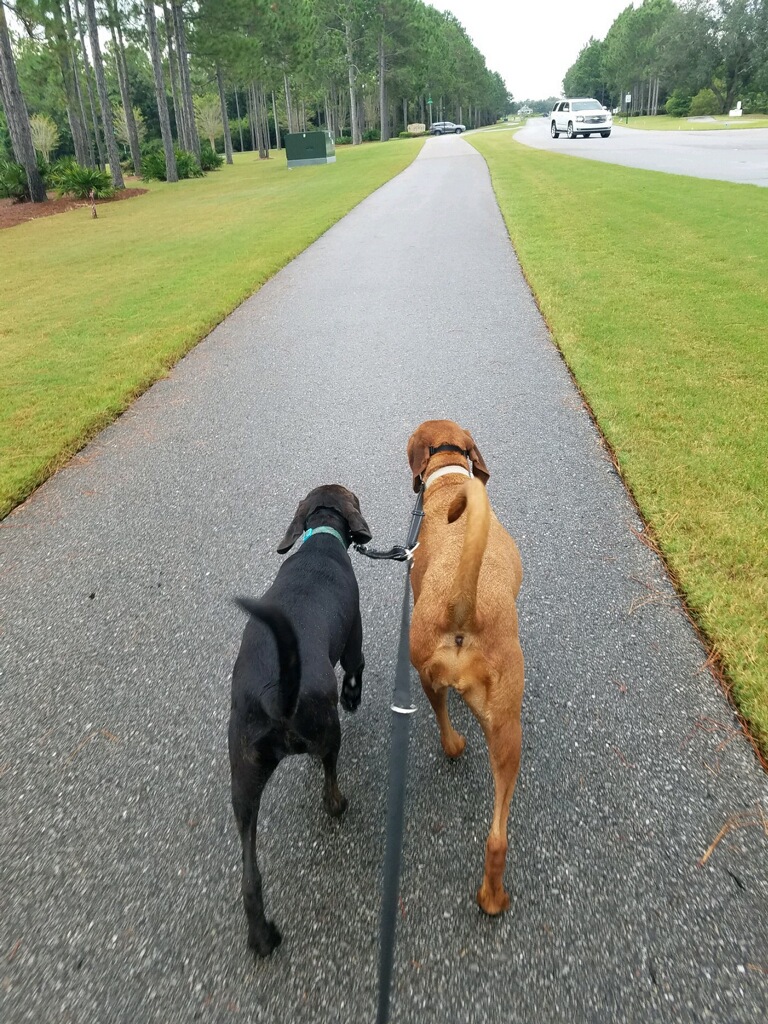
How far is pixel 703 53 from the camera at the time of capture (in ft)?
220

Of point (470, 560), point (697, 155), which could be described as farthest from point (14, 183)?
point (470, 560)

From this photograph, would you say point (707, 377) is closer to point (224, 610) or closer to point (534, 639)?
point (534, 639)

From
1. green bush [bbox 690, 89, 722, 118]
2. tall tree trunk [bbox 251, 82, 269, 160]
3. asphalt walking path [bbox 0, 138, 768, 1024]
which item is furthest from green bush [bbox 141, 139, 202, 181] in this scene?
green bush [bbox 690, 89, 722, 118]

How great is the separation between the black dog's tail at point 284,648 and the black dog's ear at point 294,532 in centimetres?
99

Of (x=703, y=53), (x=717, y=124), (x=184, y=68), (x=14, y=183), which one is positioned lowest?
(x=14, y=183)

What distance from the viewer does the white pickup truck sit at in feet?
126

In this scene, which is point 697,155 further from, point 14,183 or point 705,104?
point 705,104

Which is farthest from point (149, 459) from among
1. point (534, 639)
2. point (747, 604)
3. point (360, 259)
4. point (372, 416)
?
point (360, 259)

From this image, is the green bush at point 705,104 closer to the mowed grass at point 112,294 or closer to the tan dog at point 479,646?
the mowed grass at point 112,294

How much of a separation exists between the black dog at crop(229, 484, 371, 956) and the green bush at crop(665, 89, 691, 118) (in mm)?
88348

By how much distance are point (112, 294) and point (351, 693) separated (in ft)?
34.0

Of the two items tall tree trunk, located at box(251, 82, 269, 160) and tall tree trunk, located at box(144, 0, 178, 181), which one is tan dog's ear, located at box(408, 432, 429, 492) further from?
tall tree trunk, located at box(251, 82, 269, 160)

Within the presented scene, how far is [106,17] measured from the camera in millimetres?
32969

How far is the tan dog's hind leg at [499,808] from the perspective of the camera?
6.26 ft
